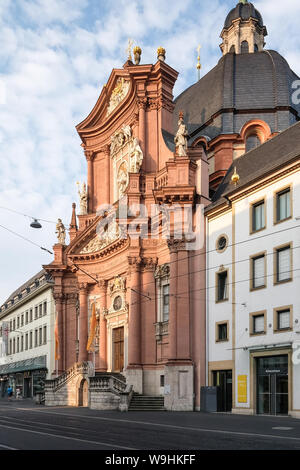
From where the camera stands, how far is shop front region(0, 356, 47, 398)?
206 feet

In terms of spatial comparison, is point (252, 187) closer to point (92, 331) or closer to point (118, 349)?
point (118, 349)

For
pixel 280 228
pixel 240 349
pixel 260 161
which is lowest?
pixel 240 349

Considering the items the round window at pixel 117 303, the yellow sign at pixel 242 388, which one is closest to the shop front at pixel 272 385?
the yellow sign at pixel 242 388

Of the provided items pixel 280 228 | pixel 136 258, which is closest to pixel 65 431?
pixel 280 228

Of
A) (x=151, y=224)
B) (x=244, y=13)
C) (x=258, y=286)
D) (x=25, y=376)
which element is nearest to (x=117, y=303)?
(x=151, y=224)

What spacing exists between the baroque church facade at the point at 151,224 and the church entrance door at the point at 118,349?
130 mm

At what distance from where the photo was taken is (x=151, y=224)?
39.1 metres

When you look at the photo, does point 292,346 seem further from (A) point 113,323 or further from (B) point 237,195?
(A) point 113,323

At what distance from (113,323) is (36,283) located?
1080 inches

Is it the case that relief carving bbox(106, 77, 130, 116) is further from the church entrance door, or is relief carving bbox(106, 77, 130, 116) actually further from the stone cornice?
the church entrance door

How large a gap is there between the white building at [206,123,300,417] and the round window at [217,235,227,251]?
6cm

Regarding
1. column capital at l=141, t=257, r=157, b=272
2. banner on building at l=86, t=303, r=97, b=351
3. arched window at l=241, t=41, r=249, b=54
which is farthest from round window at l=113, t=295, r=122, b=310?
arched window at l=241, t=41, r=249, b=54

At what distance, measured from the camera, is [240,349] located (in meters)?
→ 30.8

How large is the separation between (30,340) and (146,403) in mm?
36043
